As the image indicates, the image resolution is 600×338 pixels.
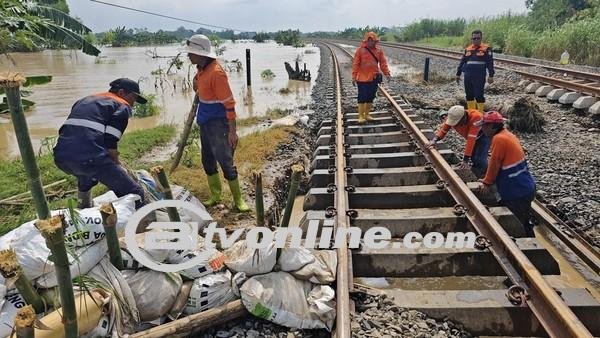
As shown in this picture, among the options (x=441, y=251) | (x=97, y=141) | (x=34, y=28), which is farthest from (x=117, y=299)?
(x=34, y=28)

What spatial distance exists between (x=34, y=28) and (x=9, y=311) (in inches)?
234

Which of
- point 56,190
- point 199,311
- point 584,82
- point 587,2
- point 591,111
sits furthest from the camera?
point 587,2

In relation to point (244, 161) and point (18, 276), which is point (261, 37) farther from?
point (18, 276)

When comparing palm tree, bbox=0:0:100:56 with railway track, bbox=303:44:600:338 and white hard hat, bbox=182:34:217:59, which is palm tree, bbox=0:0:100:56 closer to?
white hard hat, bbox=182:34:217:59

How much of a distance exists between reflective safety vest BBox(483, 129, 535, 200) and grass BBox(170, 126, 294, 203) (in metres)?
2.99

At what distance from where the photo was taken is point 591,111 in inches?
328

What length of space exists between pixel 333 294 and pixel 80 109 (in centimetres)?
255

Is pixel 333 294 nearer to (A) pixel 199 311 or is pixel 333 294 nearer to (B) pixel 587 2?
(A) pixel 199 311

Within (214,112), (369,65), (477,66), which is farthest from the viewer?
(477,66)

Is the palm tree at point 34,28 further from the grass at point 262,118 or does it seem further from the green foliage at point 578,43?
the green foliage at point 578,43

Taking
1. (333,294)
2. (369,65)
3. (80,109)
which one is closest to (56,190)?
(80,109)

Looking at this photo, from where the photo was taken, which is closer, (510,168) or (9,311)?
(9,311)

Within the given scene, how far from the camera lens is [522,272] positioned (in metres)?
3.06

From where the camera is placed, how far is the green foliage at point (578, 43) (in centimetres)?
1637
